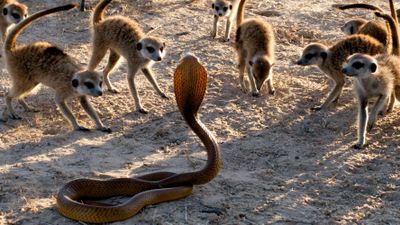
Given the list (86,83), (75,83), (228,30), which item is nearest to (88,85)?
(86,83)

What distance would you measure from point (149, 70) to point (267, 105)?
1.43 meters

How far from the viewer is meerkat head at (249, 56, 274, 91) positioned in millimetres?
7309

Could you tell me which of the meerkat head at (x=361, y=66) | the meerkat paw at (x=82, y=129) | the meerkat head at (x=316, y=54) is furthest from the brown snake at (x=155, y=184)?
the meerkat head at (x=316, y=54)

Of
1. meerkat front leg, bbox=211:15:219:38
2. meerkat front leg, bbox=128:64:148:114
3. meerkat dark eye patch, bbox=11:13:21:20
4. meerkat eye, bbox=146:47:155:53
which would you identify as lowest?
meerkat front leg, bbox=128:64:148:114

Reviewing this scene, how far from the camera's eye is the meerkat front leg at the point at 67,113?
21.1 feet

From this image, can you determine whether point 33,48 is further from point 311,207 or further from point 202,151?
point 311,207

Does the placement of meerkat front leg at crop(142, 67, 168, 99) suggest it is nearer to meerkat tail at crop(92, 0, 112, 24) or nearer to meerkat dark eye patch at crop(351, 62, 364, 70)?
meerkat tail at crop(92, 0, 112, 24)

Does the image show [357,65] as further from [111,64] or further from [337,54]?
[111,64]

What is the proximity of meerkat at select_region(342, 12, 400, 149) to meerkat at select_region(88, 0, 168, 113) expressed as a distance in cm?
215

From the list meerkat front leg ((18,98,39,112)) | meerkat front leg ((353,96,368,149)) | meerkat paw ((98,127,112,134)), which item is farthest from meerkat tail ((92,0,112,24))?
meerkat front leg ((353,96,368,149))

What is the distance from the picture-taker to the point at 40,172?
17.5ft

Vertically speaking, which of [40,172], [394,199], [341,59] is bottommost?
[40,172]

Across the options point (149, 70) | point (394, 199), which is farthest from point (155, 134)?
point (394, 199)

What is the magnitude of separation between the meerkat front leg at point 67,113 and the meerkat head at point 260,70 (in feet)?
6.89
